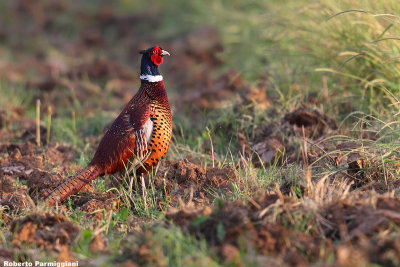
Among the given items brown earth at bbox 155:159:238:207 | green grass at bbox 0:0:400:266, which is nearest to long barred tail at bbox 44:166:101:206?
green grass at bbox 0:0:400:266

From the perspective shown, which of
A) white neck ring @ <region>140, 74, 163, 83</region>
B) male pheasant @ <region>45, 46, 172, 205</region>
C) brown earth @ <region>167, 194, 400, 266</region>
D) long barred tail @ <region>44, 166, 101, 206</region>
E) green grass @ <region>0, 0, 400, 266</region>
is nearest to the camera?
brown earth @ <region>167, 194, 400, 266</region>

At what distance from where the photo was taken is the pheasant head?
393 centimetres

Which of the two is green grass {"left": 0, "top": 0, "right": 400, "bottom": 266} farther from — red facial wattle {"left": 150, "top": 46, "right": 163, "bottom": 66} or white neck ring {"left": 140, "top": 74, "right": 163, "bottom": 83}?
red facial wattle {"left": 150, "top": 46, "right": 163, "bottom": 66}

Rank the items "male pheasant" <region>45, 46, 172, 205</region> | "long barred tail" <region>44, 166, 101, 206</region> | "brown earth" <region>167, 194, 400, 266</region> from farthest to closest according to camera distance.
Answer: "male pheasant" <region>45, 46, 172, 205</region> → "long barred tail" <region>44, 166, 101, 206</region> → "brown earth" <region>167, 194, 400, 266</region>

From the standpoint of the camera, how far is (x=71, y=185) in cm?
357

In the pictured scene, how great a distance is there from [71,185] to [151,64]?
101cm

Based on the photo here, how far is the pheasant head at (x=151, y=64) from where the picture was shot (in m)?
3.93

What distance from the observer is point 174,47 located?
32.2 feet

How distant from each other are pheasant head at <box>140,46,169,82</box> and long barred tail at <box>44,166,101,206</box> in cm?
72

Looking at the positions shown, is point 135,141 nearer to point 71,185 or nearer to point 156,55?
point 71,185

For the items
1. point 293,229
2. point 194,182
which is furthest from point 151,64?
point 293,229

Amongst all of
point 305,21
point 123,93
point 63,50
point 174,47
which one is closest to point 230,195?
point 305,21

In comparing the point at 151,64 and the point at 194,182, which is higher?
the point at 151,64

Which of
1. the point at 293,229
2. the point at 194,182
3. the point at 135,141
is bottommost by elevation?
the point at 194,182
